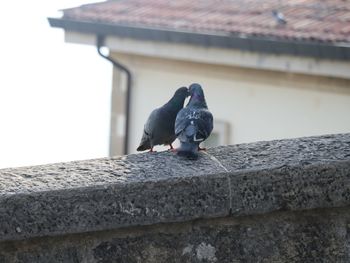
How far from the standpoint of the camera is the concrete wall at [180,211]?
2906 millimetres

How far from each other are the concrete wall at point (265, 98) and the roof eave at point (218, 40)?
0.50 metres

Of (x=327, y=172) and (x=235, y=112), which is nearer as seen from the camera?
(x=327, y=172)

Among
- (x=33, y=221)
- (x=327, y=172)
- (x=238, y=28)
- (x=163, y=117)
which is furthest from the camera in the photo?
(x=238, y=28)

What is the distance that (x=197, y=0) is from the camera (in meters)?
11.7

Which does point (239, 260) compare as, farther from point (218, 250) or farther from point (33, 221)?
point (33, 221)

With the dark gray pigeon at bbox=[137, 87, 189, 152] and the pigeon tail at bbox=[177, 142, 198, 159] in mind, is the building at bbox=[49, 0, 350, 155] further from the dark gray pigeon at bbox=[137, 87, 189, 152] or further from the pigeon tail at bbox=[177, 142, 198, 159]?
the pigeon tail at bbox=[177, 142, 198, 159]

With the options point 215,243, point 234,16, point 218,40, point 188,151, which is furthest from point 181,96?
point 234,16

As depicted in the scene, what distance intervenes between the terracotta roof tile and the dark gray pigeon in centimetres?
411

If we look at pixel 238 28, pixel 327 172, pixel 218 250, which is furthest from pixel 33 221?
pixel 238 28

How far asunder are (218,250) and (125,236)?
237mm

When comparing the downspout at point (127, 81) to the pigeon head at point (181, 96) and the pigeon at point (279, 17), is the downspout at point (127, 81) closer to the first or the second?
the pigeon at point (279, 17)

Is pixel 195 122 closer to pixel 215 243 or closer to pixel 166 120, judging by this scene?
pixel 166 120

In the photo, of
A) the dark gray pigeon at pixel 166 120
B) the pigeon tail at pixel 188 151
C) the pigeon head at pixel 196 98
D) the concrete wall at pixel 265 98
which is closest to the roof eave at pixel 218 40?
the concrete wall at pixel 265 98

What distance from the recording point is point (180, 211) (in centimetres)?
298
